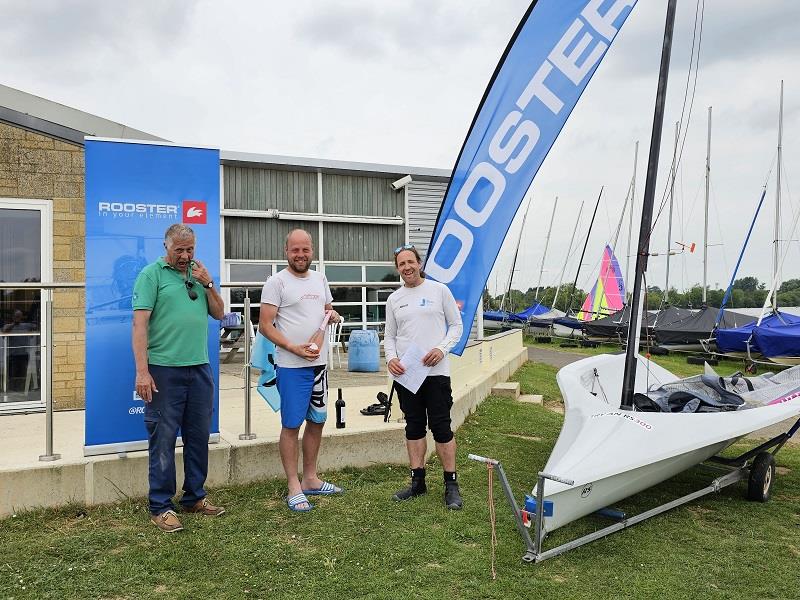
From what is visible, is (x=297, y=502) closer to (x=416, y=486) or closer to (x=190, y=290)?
(x=416, y=486)

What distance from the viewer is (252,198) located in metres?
13.8

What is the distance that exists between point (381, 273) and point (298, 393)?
11307 millimetres

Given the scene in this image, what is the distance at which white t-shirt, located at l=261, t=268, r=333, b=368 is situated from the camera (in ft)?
13.0

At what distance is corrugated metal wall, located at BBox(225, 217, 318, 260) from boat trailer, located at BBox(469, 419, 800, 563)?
10.6 meters

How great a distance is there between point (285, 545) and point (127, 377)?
159 centimetres

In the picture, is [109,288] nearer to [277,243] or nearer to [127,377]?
[127,377]

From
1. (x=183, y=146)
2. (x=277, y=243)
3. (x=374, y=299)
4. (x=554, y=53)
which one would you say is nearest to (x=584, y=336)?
(x=374, y=299)

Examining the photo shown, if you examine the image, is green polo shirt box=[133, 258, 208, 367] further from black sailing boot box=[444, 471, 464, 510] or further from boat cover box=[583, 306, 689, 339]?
boat cover box=[583, 306, 689, 339]

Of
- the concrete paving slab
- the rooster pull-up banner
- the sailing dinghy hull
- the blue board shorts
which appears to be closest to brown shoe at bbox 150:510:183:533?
the concrete paving slab

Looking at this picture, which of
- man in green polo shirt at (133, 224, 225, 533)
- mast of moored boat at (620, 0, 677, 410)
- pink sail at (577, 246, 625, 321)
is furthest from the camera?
pink sail at (577, 246, 625, 321)

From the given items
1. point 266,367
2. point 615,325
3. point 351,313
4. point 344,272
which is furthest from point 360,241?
point 615,325

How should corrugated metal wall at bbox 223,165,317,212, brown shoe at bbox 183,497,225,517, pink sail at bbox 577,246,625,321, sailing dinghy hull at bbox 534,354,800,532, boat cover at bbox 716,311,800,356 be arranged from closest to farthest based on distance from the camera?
1. sailing dinghy hull at bbox 534,354,800,532
2. brown shoe at bbox 183,497,225,517
3. corrugated metal wall at bbox 223,165,317,212
4. boat cover at bbox 716,311,800,356
5. pink sail at bbox 577,246,625,321

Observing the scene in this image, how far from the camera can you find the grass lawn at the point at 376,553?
9.80 ft

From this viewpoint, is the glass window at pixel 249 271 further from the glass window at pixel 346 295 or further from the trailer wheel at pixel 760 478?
the trailer wheel at pixel 760 478
